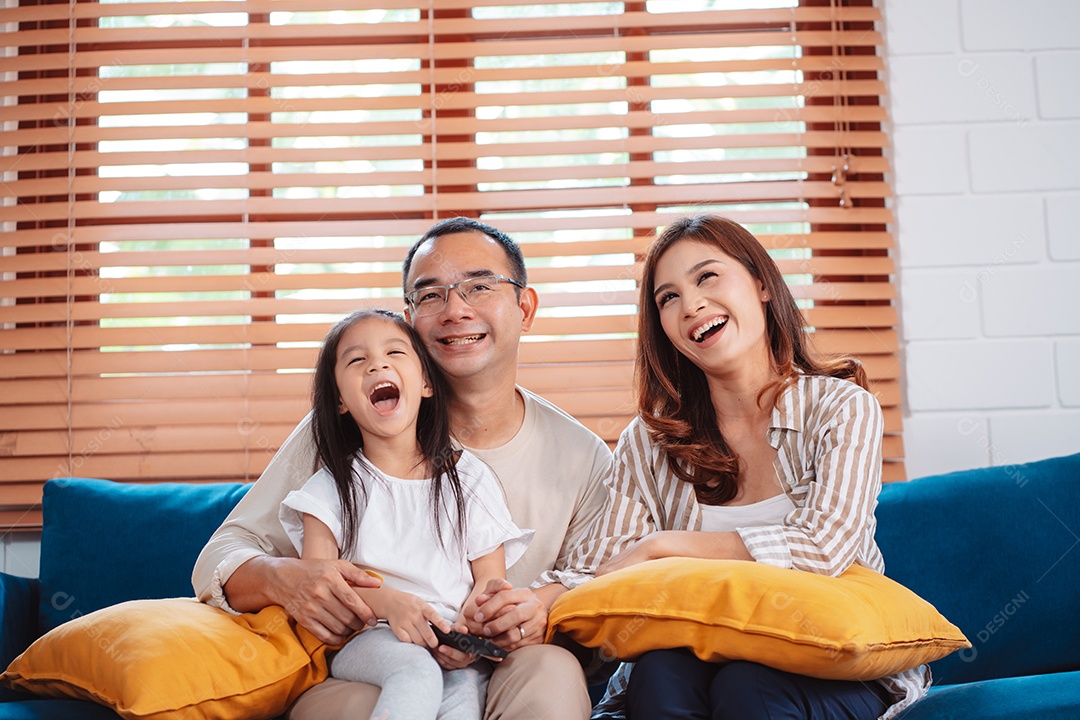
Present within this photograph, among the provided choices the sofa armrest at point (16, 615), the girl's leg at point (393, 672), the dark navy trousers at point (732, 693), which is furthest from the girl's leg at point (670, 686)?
the sofa armrest at point (16, 615)

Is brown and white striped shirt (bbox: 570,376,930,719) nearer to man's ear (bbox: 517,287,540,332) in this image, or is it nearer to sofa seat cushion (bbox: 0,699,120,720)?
man's ear (bbox: 517,287,540,332)

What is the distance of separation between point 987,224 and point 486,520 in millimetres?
1538

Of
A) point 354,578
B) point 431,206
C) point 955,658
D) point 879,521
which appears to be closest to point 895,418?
point 879,521

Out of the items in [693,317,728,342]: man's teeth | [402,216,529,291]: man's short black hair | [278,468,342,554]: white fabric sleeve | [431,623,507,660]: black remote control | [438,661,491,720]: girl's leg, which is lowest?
[438,661,491,720]: girl's leg

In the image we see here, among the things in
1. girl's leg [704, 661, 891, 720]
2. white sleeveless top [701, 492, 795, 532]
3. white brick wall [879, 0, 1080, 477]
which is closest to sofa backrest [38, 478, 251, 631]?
white sleeveless top [701, 492, 795, 532]

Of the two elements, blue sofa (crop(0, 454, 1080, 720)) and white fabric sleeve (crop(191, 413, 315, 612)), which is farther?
blue sofa (crop(0, 454, 1080, 720))

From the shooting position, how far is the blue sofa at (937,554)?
1.77 meters

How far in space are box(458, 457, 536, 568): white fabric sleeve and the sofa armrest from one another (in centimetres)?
93

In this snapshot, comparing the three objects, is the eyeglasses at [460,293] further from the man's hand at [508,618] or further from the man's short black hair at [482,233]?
the man's hand at [508,618]

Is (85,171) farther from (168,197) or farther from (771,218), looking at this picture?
(771,218)

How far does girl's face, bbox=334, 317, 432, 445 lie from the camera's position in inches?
60.9

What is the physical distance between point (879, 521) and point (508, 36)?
151 cm

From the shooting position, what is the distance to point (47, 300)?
238 centimetres

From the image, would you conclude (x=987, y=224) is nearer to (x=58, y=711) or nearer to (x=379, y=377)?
(x=379, y=377)
